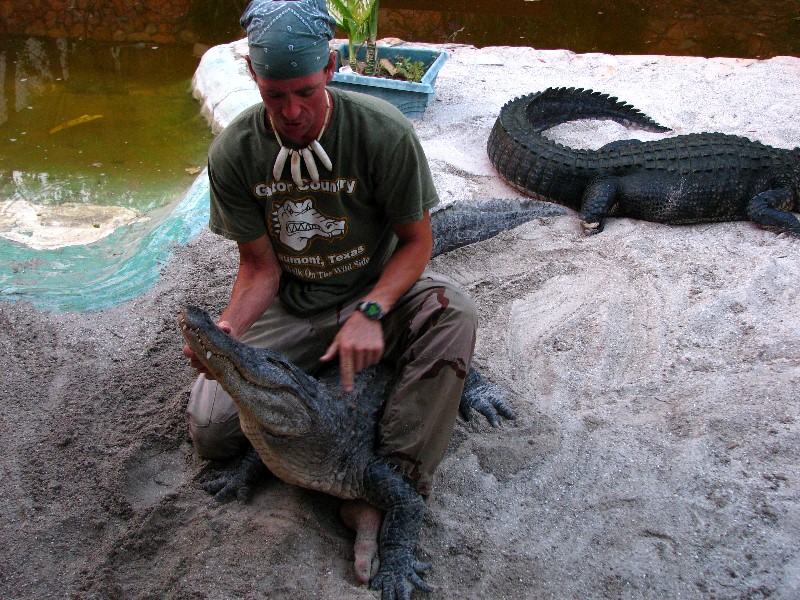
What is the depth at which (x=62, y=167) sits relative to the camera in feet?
14.6

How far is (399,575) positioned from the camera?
177 centimetres

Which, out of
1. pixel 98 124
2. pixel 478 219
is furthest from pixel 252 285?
pixel 98 124

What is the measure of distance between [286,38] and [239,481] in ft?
4.28

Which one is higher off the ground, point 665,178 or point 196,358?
point 196,358

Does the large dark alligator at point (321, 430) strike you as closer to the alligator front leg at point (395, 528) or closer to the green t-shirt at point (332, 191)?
the alligator front leg at point (395, 528)

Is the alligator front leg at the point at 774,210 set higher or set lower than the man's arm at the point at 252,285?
lower

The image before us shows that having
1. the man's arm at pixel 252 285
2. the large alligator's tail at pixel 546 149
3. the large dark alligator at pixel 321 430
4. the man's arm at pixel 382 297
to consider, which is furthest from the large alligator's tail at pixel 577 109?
the large dark alligator at pixel 321 430

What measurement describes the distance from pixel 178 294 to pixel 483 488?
169cm

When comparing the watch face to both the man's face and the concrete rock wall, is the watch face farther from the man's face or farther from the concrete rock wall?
the concrete rock wall

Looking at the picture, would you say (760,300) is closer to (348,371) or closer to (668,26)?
(348,371)

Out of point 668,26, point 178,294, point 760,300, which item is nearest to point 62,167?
point 178,294

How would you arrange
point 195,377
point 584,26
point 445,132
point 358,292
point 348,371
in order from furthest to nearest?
point 584,26, point 445,132, point 195,377, point 358,292, point 348,371

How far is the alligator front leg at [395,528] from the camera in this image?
1.76 m

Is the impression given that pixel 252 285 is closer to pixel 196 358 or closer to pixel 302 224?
pixel 302 224
